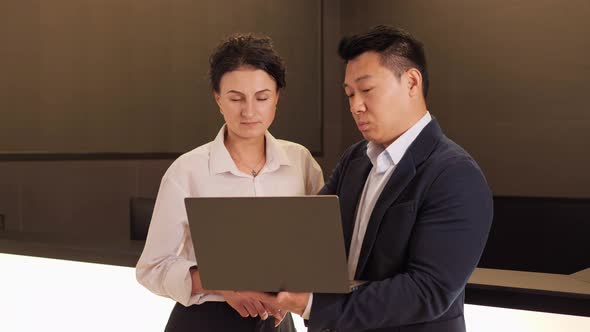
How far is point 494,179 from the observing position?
5.72 metres

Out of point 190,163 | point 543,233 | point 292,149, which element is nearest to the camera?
point 190,163

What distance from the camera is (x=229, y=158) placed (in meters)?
1.86

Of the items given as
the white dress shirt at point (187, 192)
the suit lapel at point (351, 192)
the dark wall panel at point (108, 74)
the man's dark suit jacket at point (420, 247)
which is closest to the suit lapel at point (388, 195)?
the man's dark suit jacket at point (420, 247)

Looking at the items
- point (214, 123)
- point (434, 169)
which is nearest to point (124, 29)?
point (214, 123)

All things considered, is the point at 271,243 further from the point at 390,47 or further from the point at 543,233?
the point at 543,233

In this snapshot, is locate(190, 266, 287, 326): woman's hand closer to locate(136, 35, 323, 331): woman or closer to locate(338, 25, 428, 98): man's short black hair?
locate(136, 35, 323, 331): woman

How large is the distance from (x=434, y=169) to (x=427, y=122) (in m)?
0.18

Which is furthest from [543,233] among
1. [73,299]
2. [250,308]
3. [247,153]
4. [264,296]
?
[73,299]

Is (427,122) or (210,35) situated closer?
(427,122)

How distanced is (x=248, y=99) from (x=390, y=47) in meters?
0.46

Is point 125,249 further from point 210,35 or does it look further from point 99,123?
point 210,35

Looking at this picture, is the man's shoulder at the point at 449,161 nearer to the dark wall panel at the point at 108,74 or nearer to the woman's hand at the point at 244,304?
the woman's hand at the point at 244,304

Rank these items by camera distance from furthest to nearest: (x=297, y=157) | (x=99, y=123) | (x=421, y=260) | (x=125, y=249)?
1. (x=99, y=123)
2. (x=125, y=249)
3. (x=297, y=157)
4. (x=421, y=260)

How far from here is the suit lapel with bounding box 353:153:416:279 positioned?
1.45 metres
